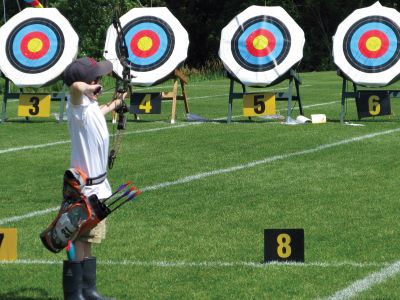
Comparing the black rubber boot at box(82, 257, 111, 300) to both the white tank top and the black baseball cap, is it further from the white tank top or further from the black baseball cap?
the black baseball cap

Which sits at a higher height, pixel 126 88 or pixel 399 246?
pixel 126 88

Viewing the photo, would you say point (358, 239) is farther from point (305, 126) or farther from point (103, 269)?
point (305, 126)

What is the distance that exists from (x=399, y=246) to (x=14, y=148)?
24.1 ft

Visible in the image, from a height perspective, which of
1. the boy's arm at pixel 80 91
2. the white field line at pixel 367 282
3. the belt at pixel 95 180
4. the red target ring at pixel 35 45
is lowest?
the white field line at pixel 367 282

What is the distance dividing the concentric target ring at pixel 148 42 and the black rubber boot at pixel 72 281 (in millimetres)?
11281

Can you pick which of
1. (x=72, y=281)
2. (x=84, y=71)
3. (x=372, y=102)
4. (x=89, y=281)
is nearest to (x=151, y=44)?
(x=372, y=102)

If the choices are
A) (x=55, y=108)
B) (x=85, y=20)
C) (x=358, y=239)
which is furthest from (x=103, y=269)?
(x=85, y=20)

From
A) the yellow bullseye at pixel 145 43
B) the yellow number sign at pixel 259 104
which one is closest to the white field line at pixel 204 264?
the yellow number sign at pixel 259 104

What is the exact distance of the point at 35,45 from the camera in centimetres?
1800

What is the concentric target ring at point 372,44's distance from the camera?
17297 millimetres

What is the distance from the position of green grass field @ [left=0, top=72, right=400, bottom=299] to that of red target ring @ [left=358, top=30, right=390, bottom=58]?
1.02 m

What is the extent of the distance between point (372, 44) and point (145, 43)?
3.44m

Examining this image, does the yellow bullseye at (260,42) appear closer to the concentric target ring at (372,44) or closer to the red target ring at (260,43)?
the red target ring at (260,43)

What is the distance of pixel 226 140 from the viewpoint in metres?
15.1
